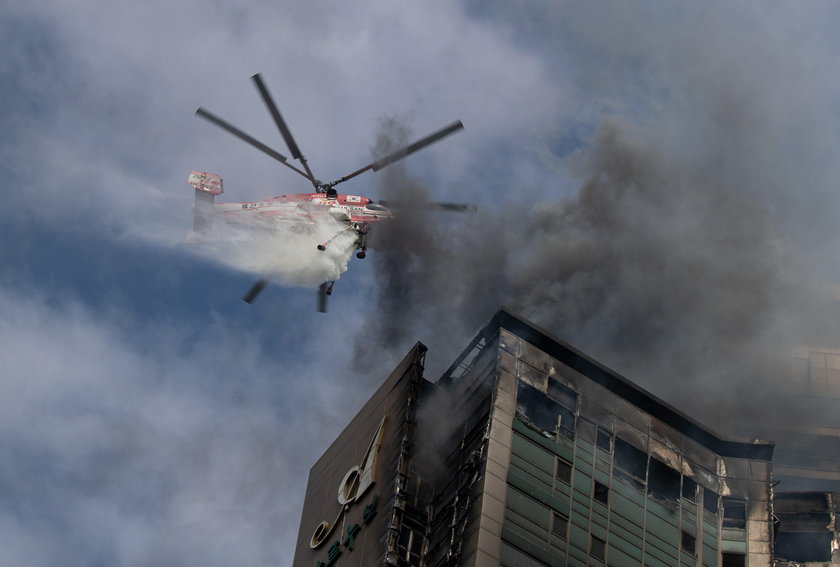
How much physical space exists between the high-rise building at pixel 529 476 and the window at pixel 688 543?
0.06m

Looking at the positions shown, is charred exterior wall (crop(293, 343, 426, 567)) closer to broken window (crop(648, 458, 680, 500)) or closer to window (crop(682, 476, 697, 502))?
broken window (crop(648, 458, 680, 500))

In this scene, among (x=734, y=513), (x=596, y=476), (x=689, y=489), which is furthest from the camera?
(x=734, y=513)

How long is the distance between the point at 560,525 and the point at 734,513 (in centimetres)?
1105

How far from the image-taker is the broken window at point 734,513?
190 feet

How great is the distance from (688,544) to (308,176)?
23252mm

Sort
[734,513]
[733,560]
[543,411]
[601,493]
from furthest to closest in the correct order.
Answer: [734,513]
[733,560]
[543,411]
[601,493]

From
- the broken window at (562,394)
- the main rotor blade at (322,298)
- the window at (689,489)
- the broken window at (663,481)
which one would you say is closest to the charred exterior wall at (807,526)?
the window at (689,489)

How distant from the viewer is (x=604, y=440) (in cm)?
5653

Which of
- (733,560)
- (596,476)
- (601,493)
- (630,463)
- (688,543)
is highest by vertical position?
(630,463)

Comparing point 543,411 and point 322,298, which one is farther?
point 322,298

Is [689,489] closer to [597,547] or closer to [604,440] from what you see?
[604,440]

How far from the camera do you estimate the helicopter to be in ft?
179

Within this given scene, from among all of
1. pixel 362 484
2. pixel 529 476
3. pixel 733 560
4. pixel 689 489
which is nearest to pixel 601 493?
pixel 529 476

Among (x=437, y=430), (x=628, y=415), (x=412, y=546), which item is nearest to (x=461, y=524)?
(x=412, y=546)
